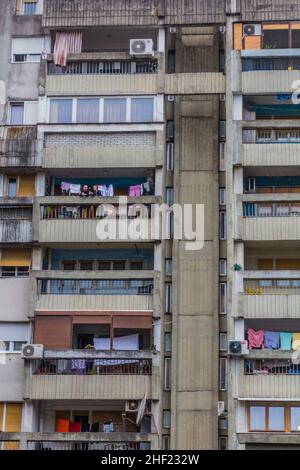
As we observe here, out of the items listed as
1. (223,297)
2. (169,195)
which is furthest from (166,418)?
(169,195)

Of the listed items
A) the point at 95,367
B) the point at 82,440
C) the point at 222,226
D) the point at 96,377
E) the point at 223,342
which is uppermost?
the point at 222,226

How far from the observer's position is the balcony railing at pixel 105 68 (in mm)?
39750

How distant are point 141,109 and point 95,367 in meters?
9.68

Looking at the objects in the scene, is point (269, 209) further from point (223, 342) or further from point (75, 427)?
point (75, 427)

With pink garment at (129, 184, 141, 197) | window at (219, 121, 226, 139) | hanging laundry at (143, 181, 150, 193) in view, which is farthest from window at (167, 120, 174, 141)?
pink garment at (129, 184, 141, 197)

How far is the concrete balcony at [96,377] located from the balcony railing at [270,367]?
315 cm

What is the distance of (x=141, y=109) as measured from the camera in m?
39.2

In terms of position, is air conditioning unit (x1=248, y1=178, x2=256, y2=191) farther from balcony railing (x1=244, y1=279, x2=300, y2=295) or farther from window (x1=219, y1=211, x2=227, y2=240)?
balcony railing (x1=244, y1=279, x2=300, y2=295)

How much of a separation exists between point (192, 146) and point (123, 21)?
538cm

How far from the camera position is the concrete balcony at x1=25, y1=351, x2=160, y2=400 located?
118ft

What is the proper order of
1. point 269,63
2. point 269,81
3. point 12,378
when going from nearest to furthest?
point 12,378 < point 269,81 < point 269,63

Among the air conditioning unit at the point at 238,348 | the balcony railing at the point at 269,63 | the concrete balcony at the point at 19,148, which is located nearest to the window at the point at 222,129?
the balcony railing at the point at 269,63

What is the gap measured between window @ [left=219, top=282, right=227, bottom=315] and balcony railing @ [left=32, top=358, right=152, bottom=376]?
3396mm
